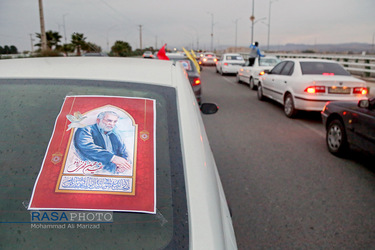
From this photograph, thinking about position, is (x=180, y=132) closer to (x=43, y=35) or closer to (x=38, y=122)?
(x=38, y=122)

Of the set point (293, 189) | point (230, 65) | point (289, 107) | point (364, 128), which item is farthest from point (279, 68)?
point (230, 65)

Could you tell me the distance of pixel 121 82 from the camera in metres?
1.83

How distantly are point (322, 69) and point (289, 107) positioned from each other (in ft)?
4.45

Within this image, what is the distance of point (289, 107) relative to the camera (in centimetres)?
921

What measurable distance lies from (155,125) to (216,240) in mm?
643

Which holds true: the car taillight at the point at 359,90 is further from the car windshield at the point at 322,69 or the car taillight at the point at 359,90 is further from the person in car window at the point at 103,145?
the person in car window at the point at 103,145

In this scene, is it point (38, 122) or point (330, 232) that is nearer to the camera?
point (38, 122)

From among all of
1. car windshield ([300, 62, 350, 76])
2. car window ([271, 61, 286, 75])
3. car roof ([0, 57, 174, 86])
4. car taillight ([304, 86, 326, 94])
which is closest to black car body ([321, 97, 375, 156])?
car taillight ([304, 86, 326, 94])

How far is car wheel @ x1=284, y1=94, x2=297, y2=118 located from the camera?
8969 mm

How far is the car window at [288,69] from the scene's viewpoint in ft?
31.5

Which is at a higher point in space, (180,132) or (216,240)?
(180,132)

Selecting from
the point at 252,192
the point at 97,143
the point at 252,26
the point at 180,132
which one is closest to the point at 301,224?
the point at 252,192

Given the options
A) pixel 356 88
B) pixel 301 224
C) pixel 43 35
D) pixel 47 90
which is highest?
pixel 43 35

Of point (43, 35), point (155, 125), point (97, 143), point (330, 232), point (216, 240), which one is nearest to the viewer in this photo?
point (216, 240)
